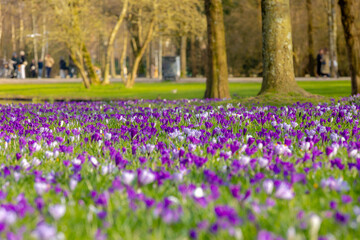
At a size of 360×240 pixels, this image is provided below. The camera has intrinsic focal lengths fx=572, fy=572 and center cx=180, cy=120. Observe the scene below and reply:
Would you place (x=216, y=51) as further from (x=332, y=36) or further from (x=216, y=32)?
(x=332, y=36)

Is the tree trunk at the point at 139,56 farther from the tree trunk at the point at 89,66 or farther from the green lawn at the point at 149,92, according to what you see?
the tree trunk at the point at 89,66

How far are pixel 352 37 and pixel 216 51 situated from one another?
13.1 ft

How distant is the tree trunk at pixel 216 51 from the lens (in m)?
17.2

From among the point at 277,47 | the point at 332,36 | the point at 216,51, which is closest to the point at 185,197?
the point at 277,47

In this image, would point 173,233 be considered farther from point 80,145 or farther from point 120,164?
point 80,145

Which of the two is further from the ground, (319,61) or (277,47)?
(319,61)

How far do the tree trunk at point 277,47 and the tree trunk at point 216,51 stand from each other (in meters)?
2.80

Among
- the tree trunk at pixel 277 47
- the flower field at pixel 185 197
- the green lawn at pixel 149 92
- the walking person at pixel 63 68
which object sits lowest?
the flower field at pixel 185 197

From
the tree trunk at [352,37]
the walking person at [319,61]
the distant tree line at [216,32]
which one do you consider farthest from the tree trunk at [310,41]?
the tree trunk at [352,37]

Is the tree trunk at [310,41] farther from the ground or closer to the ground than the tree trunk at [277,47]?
farther from the ground

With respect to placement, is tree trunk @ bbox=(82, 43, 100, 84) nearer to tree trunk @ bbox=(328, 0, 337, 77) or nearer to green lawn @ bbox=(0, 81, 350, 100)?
green lawn @ bbox=(0, 81, 350, 100)

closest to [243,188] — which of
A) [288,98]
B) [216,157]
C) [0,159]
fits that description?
[216,157]

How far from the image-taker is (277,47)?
14.4m

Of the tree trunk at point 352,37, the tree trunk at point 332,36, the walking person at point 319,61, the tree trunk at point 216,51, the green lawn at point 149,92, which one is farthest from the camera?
the walking person at point 319,61
